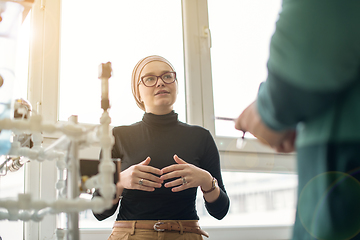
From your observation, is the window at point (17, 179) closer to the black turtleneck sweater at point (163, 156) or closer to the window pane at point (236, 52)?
the black turtleneck sweater at point (163, 156)

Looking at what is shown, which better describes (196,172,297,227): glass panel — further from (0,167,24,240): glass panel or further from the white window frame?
(0,167,24,240): glass panel

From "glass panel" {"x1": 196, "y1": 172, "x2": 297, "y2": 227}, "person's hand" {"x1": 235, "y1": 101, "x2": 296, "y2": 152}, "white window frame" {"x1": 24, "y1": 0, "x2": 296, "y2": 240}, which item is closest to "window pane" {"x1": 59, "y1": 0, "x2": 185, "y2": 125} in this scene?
"white window frame" {"x1": 24, "y1": 0, "x2": 296, "y2": 240}

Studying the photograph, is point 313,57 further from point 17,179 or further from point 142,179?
point 17,179

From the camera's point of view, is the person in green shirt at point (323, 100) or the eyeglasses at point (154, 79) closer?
the person in green shirt at point (323, 100)

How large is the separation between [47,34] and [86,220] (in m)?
0.98

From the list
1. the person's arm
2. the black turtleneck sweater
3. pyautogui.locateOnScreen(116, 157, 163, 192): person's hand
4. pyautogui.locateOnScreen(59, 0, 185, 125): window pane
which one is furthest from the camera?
pyautogui.locateOnScreen(59, 0, 185, 125): window pane

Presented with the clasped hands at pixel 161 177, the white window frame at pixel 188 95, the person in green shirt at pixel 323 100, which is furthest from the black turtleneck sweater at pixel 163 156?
the person in green shirt at pixel 323 100

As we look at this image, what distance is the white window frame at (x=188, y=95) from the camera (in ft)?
5.30

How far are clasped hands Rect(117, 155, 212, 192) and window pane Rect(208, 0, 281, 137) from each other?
1009mm

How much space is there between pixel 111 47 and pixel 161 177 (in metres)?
1.06

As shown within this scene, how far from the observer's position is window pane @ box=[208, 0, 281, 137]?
7.54 feet

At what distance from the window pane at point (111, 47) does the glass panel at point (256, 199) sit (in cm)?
59

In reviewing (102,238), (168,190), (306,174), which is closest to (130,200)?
(168,190)

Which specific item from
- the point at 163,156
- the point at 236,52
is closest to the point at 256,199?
the point at 236,52
